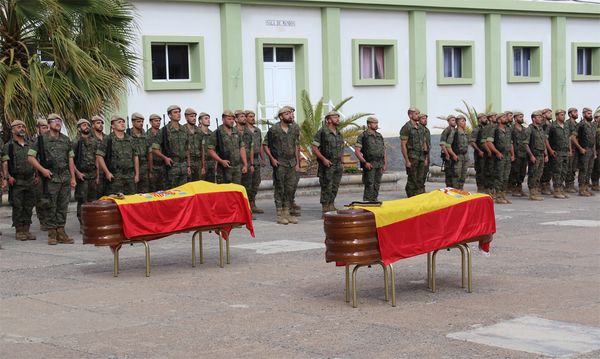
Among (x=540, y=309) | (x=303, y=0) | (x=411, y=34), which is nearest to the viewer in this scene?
(x=540, y=309)

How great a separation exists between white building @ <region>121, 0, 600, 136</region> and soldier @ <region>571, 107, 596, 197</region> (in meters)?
9.13

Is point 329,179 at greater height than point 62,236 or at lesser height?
greater

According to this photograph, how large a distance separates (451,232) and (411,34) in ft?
75.3

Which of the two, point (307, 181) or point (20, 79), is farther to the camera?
point (307, 181)

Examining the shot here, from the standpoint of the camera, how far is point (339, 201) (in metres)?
22.9

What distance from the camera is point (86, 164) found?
17297 mm

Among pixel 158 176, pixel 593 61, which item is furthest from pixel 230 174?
pixel 593 61

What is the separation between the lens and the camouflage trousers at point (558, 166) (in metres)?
22.9

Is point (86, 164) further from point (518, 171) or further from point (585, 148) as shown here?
point (585, 148)

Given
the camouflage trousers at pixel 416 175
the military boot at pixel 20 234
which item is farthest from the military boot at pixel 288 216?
the military boot at pixel 20 234

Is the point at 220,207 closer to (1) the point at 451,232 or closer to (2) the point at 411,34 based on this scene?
(1) the point at 451,232

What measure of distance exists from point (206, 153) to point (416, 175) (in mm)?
4355

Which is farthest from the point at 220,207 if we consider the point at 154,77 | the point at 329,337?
the point at 154,77

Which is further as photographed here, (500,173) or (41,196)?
(500,173)
